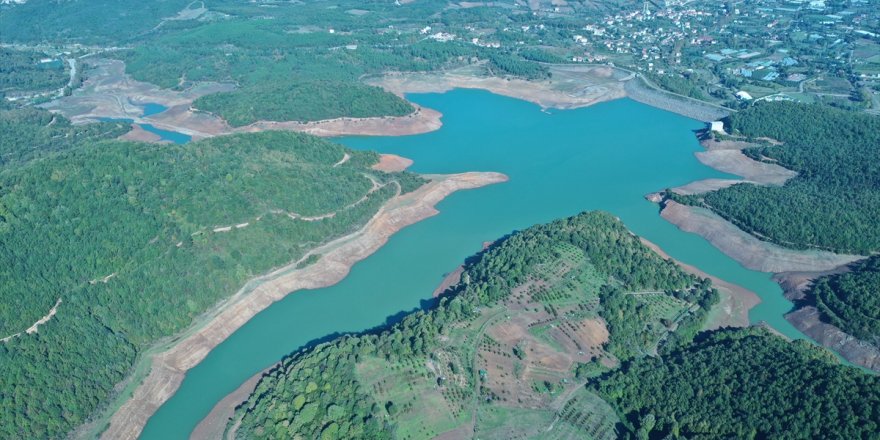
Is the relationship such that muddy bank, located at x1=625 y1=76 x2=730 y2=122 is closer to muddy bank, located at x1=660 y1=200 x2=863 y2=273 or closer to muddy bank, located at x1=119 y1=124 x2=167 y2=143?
muddy bank, located at x1=660 y1=200 x2=863 y2=273

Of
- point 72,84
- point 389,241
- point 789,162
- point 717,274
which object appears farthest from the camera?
point 72,84

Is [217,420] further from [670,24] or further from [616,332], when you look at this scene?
[670,24]

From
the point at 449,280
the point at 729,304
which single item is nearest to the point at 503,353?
the point at 449,280

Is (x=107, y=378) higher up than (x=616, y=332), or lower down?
lower down

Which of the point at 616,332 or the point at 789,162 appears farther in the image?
the point at 789,162

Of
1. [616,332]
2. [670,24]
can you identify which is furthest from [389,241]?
[670,24]

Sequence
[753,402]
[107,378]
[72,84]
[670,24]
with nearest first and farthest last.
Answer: [753,402], [107,378], [72,84], [670,24]

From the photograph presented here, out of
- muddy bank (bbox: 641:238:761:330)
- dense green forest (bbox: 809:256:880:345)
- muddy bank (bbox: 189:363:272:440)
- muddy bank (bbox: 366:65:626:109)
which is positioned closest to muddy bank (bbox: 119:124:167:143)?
muddy bank (bbox: 366:65:626:109)
